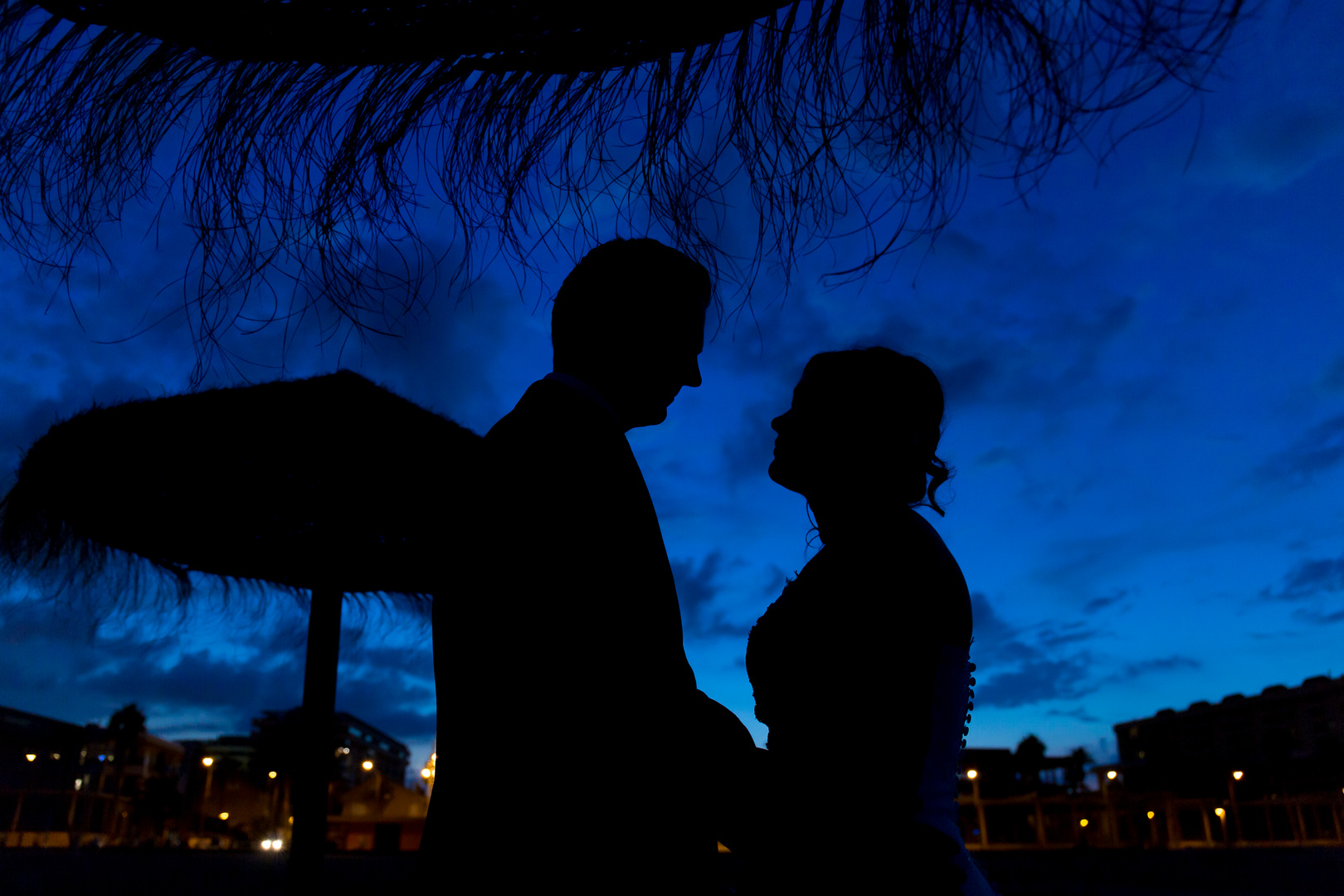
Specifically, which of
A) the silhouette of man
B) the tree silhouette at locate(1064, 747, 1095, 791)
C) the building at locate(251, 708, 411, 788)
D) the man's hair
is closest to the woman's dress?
the silhouette of man

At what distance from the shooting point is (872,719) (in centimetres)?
203

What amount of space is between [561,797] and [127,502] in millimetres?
5397

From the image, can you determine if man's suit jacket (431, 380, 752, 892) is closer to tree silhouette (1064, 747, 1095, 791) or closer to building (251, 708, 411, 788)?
building (251, 708, 411, 788)

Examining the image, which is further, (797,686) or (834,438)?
(834,438)

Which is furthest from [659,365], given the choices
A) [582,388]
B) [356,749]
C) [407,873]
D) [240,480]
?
[356,749]

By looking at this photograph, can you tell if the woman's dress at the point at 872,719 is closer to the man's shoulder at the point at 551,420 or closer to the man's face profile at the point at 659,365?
the man's face profile at the point at 659,365

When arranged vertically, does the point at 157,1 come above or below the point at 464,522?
above

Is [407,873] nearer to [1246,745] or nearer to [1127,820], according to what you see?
[1127,820]

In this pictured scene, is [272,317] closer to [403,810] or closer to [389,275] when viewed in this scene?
[389,275]

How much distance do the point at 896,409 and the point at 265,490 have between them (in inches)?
189

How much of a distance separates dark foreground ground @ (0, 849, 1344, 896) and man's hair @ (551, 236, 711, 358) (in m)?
5.38

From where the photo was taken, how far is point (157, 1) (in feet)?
4.86

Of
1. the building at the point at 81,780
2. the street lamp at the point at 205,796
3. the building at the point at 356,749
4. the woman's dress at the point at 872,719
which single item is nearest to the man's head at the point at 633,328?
the woman's dress at the point at 872,719

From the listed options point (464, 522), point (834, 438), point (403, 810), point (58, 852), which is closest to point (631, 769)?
point (464, 522)
